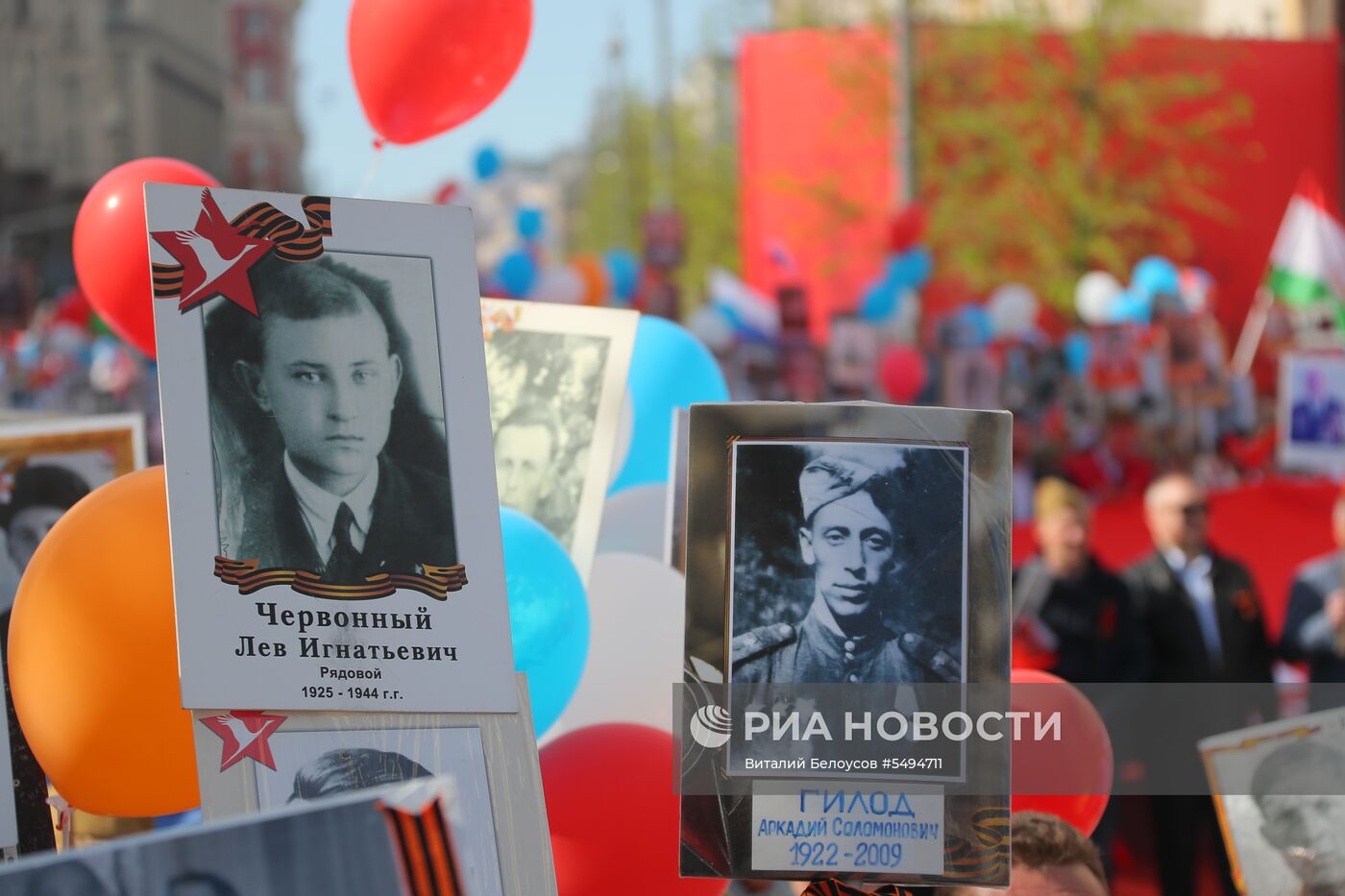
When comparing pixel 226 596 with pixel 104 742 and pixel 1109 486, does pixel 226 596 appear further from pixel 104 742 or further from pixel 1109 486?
pixel 1109 486

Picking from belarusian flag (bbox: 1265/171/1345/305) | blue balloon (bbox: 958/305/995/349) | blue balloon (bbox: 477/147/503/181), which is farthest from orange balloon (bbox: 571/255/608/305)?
belarusian flag (bbox: 1265/171/1345/305)

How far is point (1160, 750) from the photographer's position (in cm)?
457

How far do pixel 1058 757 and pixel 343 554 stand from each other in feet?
3.51

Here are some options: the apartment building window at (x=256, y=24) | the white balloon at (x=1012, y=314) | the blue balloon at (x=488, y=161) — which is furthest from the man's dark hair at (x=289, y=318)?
the apartment building window at (x=256, y=24)

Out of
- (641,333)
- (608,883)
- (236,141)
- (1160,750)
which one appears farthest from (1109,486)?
(236,141)

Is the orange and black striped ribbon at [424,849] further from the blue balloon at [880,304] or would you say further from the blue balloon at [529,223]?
the blue balloon at [529,223]

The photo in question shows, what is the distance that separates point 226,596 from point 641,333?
135 centimetres

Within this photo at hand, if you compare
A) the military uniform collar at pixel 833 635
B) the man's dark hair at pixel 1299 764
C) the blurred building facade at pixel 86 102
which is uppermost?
the blurred building facade at pixel 86 102

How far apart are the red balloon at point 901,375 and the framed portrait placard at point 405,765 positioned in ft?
28.0

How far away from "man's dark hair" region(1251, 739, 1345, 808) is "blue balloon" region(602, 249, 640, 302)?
13.6 m

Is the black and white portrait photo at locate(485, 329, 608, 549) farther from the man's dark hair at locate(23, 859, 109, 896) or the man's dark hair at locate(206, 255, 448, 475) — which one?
the man's dark hair at locate(23, 859, 109, 896)

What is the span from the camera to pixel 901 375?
999cm

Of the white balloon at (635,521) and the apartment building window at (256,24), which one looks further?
the apartment building window at (256,24)

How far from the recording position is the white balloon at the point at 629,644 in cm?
224
